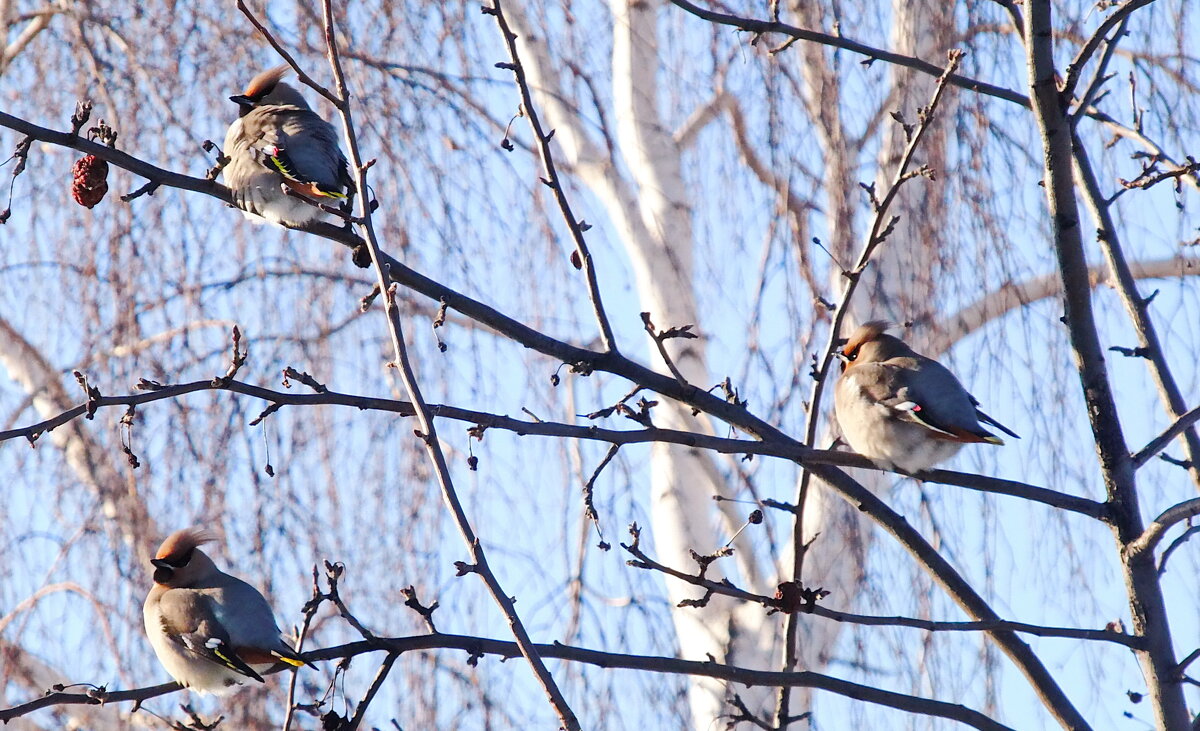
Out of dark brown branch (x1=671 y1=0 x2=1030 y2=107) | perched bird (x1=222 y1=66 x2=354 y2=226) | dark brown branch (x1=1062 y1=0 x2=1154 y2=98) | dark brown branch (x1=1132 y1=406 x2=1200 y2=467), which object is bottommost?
dark brown branch (x1=1132 y1=406 x2=1200 y2=467)

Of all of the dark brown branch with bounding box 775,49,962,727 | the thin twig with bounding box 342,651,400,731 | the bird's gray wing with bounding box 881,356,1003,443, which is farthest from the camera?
the bird's gray wing with bounding box 881,356,1003,443

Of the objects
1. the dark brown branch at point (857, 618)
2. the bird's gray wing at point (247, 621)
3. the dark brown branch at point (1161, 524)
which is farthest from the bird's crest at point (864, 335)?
the bird's gray wing at point (247, 621)

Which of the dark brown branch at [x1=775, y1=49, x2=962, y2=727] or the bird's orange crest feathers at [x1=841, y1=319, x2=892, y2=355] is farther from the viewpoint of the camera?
the bird's orange crest feathers at [x1=841, y1=319, x2=892, y2=355]

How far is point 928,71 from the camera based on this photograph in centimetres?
276

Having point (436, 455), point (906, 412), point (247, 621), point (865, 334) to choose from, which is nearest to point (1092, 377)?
point (906, 412)

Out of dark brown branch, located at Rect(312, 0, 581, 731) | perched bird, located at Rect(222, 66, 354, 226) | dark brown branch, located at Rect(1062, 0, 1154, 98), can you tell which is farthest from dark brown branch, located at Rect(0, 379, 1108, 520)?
perched bird, located at Rect(222, 66, 354, 226)

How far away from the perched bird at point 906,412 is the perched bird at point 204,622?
51.3 inches

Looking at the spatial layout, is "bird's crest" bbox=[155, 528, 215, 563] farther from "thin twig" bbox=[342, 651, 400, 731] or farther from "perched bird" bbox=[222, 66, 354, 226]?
"thin twig" bbox=[342, 651, 400, 731]

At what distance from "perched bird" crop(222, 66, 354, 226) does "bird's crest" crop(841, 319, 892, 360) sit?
1234mm

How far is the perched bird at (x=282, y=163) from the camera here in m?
3.14

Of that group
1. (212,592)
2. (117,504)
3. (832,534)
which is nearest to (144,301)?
(117,504)

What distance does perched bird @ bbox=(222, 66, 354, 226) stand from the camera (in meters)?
3.14

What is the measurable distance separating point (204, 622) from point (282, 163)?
103 cm

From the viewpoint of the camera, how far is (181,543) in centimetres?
350
